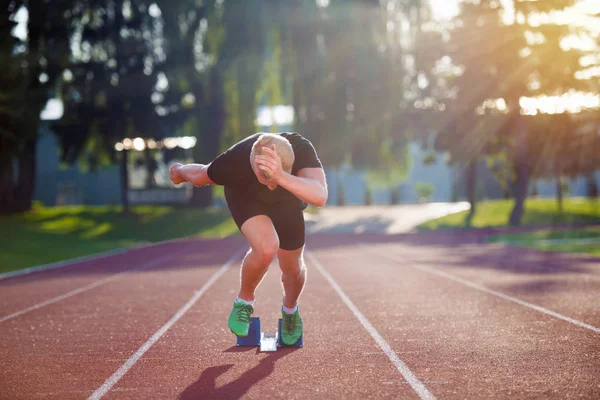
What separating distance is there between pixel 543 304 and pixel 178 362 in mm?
5161

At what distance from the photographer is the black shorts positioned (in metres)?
6.14

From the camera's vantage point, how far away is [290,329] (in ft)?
21.9

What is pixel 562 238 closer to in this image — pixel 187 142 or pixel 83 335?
pixel 187 142

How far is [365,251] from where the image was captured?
71.2 feet

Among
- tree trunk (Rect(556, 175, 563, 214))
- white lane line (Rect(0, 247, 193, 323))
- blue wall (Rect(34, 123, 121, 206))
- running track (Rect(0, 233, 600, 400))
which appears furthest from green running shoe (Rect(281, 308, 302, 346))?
blue wall (Rect(34, 123, 121, 206))

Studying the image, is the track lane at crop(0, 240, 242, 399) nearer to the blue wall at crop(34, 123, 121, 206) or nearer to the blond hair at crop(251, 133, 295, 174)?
the blond hair at crop(251, 133, 295, 174)

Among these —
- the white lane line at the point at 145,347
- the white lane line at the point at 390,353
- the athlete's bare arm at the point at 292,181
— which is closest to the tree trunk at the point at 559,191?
the white lane line at the point at 145,347

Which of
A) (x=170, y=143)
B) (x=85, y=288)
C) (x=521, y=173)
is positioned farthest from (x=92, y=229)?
(x=85, y=288)

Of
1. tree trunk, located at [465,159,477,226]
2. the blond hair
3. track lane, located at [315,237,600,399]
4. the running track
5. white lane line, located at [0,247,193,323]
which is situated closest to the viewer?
track lane, located at [315,237,600,399]

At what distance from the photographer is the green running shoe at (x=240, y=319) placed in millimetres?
6195

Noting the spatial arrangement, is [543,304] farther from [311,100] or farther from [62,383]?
[311,100]

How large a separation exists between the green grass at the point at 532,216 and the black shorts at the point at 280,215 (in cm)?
3126

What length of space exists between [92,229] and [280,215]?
30.0 metres

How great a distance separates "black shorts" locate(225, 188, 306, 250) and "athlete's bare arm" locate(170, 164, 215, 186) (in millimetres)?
241
